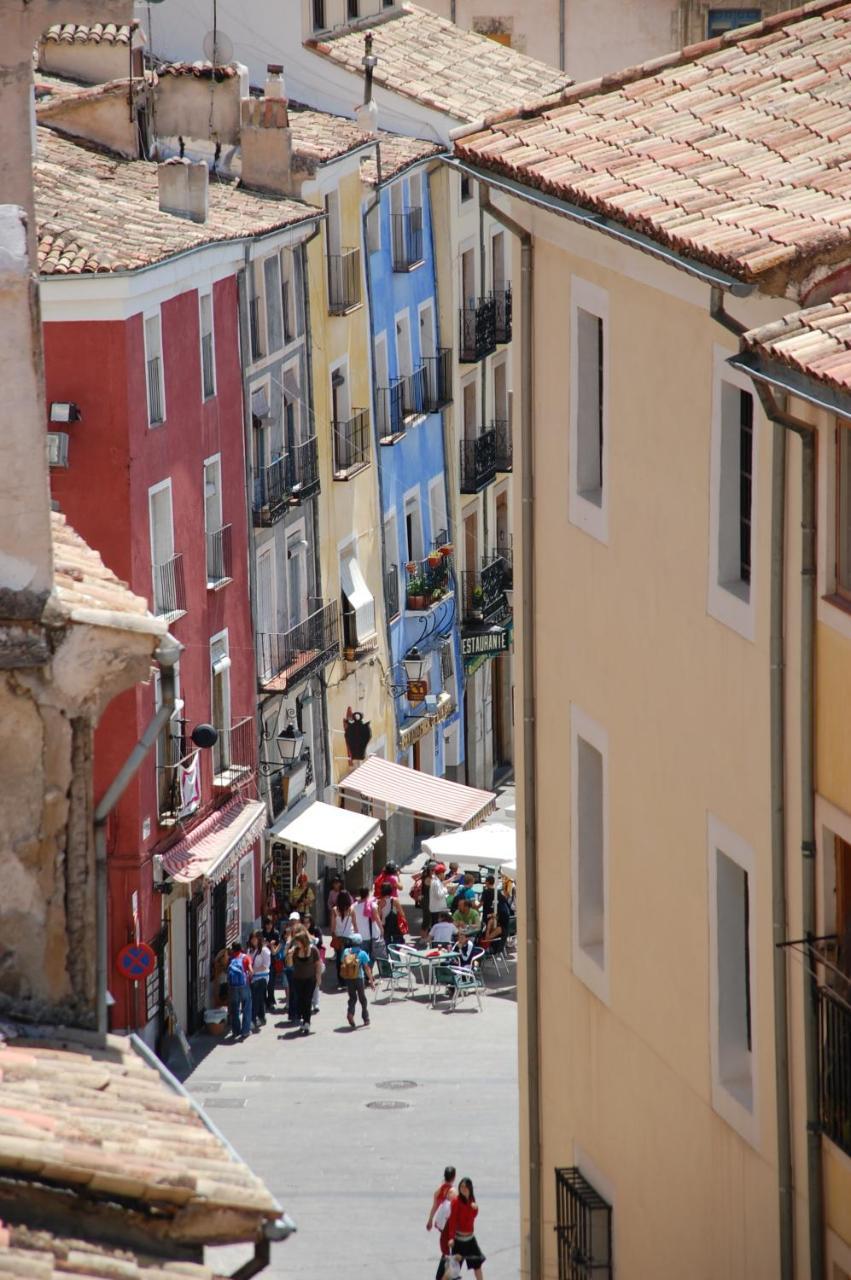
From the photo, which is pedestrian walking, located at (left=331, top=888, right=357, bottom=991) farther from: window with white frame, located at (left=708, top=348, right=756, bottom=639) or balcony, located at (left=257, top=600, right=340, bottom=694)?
window with white frame, located at (left=708, top=348, right=756, bottom=639)

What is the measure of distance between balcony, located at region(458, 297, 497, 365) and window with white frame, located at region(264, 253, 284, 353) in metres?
11.8

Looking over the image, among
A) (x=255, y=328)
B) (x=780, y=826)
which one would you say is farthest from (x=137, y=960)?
(x=780, y=826)

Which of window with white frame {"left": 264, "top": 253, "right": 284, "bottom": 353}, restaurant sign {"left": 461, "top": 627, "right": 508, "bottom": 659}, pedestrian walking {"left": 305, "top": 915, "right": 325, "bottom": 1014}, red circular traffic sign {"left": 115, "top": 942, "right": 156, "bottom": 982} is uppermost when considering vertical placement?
window with white frame {"left": 264, "top": 253, "right": 284, "bottom": 353}

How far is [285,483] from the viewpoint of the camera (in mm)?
46094

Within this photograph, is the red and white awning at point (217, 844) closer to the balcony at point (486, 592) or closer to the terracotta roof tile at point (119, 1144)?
the balcony at point (486, 592)

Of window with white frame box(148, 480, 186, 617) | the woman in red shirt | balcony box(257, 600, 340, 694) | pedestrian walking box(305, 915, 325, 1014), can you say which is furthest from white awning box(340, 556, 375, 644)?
the woman in red shirt

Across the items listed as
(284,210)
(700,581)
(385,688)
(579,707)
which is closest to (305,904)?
(385,688)

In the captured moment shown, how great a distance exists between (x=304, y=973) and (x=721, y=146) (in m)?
24.2

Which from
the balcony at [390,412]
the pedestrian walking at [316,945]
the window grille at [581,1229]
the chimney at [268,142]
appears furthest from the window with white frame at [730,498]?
the balcony at [390,412]

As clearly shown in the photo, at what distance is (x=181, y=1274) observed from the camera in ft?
34.9

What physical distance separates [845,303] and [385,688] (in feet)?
128

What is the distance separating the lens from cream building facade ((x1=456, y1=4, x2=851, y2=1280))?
14.4m

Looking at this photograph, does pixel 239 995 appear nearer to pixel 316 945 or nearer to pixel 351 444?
pixel 316 945

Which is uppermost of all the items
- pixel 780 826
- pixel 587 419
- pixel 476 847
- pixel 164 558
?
pixel 587 419
